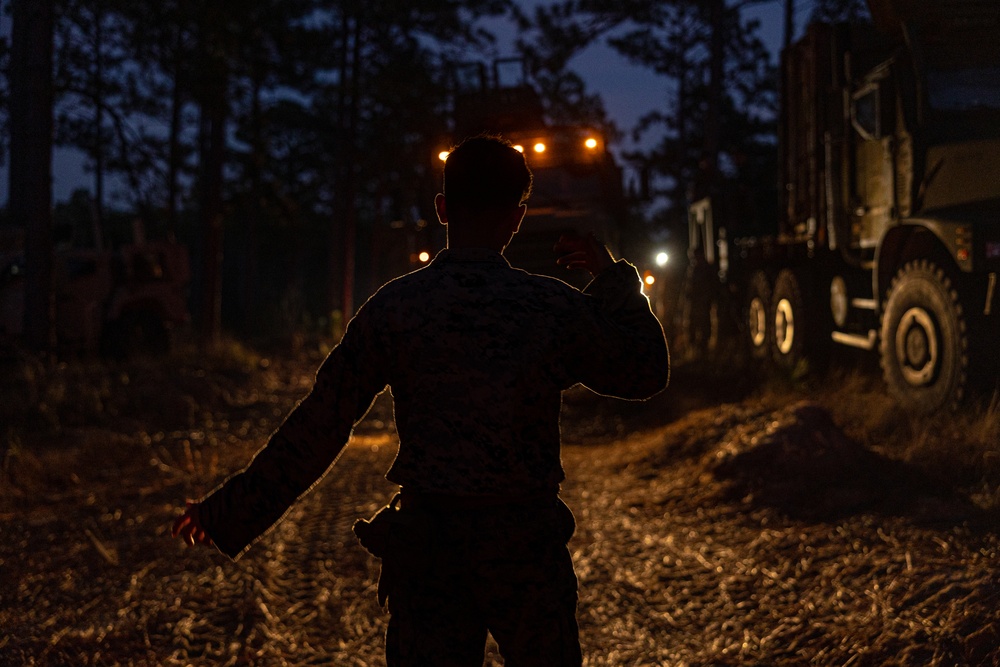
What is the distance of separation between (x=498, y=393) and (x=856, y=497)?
13.3 feet

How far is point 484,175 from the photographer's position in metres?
2.27

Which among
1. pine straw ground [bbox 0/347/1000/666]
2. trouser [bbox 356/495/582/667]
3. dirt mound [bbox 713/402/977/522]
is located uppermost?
trouser [bbox 356/495/582/667]

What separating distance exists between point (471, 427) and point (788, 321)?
32.6 feet

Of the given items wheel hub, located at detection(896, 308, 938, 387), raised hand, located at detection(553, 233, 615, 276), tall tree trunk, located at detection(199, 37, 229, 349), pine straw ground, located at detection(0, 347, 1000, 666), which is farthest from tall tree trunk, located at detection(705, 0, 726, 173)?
raised hand, located at detection(553, 233, 615, 276)

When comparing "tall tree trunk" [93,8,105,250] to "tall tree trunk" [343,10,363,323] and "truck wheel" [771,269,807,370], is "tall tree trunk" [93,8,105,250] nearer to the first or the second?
"tall tree trunk" [343,10,363,323]

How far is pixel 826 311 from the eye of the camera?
11.1m

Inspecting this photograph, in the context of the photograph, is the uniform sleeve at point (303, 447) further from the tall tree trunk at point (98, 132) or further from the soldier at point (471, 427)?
the tall tree trunk at point (98, 132)

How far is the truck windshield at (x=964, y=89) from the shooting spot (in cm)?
806

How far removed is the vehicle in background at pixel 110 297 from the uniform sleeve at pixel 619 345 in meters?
12.6

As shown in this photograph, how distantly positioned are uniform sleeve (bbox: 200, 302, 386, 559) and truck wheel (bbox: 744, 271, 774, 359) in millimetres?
10321

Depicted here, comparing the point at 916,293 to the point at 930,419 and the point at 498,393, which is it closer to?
the point at 930,419

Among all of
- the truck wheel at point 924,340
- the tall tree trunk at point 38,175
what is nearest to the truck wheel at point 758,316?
the truck wheel at point 924,340

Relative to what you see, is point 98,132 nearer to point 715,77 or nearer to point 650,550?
point 715,77

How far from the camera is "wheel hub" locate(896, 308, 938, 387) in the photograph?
7.39 meters
